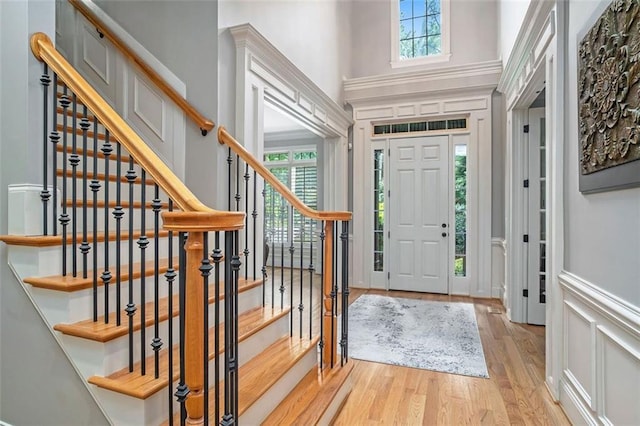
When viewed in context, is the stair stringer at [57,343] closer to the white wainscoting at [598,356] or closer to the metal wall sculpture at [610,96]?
the white wainscoting at [598,356]

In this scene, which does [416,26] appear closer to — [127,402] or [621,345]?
[621,345]

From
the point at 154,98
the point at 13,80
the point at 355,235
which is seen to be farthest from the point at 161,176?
the point at 355,235

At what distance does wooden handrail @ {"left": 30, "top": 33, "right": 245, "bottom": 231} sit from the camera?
1148 millimetres

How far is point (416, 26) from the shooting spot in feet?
18.6

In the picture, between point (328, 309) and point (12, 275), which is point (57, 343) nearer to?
point (12, 275)

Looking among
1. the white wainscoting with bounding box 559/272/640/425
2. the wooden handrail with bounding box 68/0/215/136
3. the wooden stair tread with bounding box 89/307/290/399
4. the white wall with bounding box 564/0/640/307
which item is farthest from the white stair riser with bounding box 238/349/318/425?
the wooden handrail with bounding box 68/0/215/136

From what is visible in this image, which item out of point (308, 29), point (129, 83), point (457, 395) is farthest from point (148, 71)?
point (457, 395)

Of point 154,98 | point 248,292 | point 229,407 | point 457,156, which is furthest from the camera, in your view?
point 457,156

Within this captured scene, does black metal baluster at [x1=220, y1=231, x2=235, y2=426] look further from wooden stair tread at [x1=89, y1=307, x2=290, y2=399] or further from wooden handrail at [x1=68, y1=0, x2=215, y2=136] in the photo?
wooden handrail at [x1=68, y1=0, x2=215, y2=136]

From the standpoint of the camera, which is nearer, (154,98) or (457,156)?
(154,98)

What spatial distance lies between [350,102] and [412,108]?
3.11 ft

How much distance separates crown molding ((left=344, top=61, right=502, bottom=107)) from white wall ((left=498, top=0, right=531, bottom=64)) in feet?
Result: 1.00

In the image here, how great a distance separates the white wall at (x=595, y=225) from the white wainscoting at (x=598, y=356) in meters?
0.07

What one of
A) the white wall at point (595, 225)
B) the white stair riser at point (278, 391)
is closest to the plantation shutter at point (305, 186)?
the white stair riser at point (278, 391)
